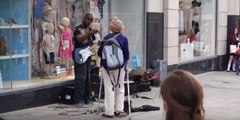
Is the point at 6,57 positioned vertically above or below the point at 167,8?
below

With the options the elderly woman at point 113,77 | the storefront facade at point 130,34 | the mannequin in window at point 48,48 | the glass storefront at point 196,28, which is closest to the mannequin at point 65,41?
the storefront facade at point 130,34

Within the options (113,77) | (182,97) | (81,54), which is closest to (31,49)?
(81,54)

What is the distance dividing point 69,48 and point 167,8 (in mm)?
4074

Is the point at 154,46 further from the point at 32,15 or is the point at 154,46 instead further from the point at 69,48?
the point at 32,15

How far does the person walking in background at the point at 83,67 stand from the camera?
9898 mm

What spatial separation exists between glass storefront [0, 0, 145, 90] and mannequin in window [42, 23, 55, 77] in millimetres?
31

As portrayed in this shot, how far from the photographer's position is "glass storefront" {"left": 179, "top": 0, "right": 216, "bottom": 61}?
1591cm

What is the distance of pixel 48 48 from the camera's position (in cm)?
1067

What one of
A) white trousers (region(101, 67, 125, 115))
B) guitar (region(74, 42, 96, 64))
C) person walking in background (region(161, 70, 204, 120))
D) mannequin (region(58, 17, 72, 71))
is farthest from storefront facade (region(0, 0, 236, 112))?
person walking in background (region(161, 70, 204, 120))

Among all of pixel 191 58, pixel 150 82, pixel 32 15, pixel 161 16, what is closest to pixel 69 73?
pixel 32 15

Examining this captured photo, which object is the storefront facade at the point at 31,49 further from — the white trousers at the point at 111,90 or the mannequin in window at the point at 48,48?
the white trousers at the point at 111,90

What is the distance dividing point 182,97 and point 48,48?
853 cm

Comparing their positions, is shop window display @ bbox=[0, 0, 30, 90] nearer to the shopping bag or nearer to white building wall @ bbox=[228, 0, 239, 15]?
the shopping bag

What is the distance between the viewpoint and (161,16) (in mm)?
13891
